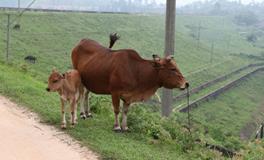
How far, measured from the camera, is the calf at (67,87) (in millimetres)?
7801

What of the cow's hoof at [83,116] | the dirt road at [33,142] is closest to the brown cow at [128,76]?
the cow's hoof at [83,116]

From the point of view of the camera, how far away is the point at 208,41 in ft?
249

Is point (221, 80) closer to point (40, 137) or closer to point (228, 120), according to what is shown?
point (228, 120)

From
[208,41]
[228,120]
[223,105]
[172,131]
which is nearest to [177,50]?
[223,105]

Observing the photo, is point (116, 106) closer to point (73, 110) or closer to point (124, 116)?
point (124, 116)

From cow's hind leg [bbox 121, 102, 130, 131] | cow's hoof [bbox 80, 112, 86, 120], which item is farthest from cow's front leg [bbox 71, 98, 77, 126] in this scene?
cow's hind leg [bbox 121, 102, 130, 131]

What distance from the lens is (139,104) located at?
1577 cm

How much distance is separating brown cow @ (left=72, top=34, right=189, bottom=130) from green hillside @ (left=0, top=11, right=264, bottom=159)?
711 mm

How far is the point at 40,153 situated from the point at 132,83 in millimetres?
2078

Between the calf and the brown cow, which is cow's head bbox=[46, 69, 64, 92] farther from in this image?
the brown cow

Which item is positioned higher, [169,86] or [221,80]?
[169,86]

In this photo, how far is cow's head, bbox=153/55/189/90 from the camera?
7.96 metres

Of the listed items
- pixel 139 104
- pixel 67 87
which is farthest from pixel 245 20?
pixel 67 87

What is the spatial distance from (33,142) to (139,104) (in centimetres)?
871
